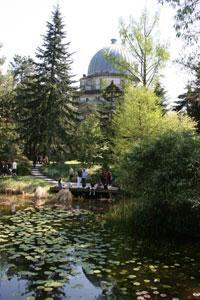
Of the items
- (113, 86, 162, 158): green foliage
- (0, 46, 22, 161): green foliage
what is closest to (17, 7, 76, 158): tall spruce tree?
(0, 46, 22, 161): green foliage

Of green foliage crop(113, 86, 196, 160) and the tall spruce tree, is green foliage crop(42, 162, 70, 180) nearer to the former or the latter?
the tall spruce tree

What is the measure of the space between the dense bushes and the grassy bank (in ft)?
41.1

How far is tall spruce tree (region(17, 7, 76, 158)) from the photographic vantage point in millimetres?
38656

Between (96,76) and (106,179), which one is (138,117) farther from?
(96,76)

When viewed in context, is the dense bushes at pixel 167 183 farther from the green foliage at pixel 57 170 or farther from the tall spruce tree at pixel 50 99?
the tall spruce tree at pixel 50 99

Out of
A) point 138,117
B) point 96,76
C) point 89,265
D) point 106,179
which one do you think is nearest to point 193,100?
point 138,117

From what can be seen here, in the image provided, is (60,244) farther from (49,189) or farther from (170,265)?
(49,189)

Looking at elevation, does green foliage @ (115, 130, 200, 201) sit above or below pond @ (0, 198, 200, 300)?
above

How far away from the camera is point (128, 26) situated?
2952 centimetres

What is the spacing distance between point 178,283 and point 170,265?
56.0 inches

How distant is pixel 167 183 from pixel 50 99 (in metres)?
25.7

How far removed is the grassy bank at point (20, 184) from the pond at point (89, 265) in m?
11.1

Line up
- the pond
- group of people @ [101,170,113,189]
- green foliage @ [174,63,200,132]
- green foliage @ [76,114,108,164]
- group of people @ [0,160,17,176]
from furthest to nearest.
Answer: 1. green foliage @ [76,114,108,164]
2. group of people @ [0,160,17,176]
3. group of people @ [101,170,113,189]
4. green foliage @ [174,63,200,132]
5. the pond

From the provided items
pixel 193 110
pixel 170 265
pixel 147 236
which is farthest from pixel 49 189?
pixel 193 110
